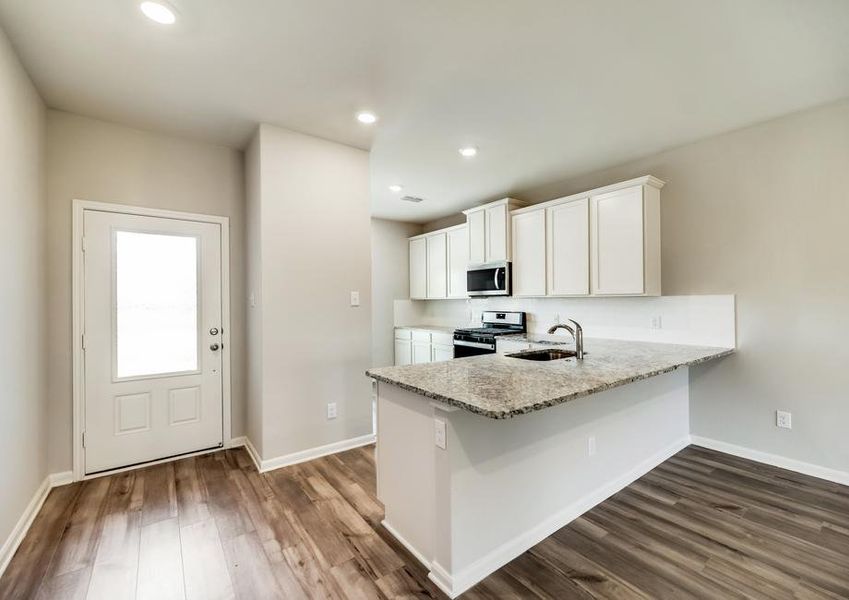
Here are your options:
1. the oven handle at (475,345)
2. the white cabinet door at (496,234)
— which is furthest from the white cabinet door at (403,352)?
the white cabinet door at (496,234)

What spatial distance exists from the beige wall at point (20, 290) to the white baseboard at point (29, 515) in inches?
1.5

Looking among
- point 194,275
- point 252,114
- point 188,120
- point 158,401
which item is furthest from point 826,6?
point 158,401

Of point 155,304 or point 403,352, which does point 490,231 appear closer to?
point 403,352

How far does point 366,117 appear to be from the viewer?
2758mm

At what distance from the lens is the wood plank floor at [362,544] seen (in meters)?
1.68

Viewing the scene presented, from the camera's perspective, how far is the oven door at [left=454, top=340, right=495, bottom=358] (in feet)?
14.1

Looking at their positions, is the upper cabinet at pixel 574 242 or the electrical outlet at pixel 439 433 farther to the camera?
the upper cabinet at pixel 574 242

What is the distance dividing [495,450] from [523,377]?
0.40 m

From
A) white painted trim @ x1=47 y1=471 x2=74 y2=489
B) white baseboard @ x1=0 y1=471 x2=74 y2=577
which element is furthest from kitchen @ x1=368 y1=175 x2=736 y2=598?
white painted trim @ x1=47 y1=471 x2=74 y2=489

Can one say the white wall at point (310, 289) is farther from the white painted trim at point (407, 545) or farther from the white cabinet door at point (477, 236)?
the white cabinet door at point (477, 236)

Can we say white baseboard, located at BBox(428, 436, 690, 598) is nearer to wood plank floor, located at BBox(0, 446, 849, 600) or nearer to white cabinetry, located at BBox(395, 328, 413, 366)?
wood plank floor, located at BBox(0, 446, 849, 600)

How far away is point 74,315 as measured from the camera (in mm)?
2709

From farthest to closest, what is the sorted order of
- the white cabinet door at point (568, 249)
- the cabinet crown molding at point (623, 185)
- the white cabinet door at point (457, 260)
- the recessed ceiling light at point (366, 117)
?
the white cabinet door at point (457, 260)
the white cabinet door at point (568, 249)
the cabinet crown molding at point (623, 185)
the recessed ceiling light at point (366, 117)

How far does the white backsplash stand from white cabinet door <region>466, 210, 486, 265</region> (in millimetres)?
686
